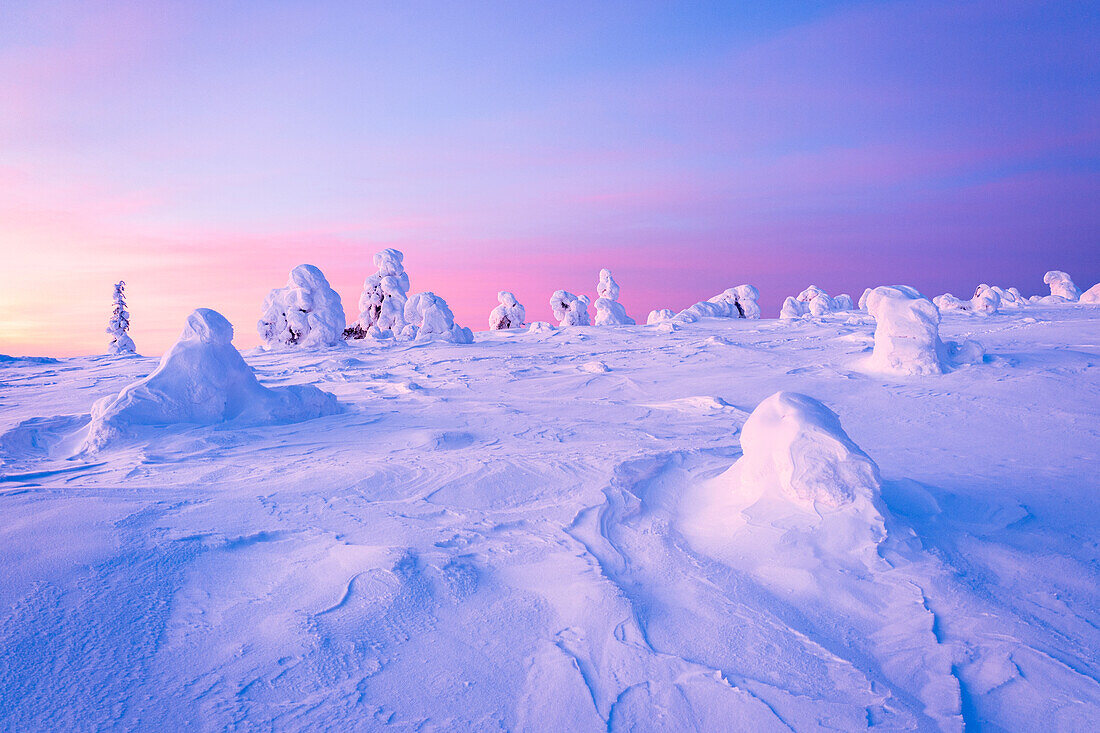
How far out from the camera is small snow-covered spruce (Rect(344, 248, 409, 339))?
2520 centimetres

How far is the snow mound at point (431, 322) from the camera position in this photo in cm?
2289

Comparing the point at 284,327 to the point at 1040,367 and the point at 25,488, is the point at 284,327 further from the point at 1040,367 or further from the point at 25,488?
the point at 1040,367

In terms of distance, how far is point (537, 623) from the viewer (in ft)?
11.4

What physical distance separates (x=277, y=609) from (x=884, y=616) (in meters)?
3.42

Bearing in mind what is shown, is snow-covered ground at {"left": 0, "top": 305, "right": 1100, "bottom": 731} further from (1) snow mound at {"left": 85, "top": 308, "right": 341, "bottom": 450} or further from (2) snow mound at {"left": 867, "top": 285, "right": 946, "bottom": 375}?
(2) snow mound at {"left": 867, "top": 285, "right": 946, "bottom": 375}

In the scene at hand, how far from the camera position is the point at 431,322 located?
2339 centimetres

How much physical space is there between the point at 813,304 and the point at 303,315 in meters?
26.7

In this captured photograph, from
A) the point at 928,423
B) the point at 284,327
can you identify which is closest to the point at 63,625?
the point at 928,423

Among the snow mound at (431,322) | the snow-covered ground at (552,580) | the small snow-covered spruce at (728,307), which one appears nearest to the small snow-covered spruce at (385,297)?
the snow mound at (431,322)

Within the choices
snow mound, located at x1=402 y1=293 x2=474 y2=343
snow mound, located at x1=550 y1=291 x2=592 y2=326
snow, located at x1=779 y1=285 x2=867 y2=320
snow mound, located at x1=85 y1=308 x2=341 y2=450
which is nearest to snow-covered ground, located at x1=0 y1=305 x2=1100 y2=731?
snow mound, located at x1=85 y1=308 x2=341 y2=450

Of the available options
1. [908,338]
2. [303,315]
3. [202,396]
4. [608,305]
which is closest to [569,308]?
[608,305]

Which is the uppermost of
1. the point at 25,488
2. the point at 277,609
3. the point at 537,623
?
the point at 25,488

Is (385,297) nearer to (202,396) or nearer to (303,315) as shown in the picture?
(303,315)

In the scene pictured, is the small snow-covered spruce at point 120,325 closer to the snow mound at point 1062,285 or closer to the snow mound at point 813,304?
the snow mound at point 813,304
